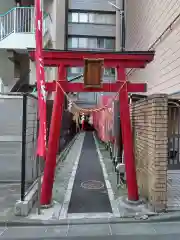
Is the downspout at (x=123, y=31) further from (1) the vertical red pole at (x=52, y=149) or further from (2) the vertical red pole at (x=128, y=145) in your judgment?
(1) the vertical red pole at (x=52, y=149)

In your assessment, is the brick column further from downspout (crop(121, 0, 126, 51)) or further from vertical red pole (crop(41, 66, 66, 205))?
downspout (crop(121, 0, 126, 51))

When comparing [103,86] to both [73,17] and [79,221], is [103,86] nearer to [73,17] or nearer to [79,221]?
[79,221]

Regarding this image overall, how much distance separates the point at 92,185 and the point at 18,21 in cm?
902

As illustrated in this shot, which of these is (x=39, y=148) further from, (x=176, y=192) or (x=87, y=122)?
(x=87, y=122)

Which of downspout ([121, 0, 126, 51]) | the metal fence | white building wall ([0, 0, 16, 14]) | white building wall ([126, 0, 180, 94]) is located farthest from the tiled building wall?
downspout ([121, 0, 126, 51])

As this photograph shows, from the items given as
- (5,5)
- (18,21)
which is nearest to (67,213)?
(18,21)

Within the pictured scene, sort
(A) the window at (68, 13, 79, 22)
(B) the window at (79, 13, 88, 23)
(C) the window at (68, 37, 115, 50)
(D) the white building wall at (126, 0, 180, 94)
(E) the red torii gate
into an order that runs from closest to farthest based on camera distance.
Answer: (E) the red torii gate, (D) the white building wall at (126, 0, 180, 94), (A) the window at (68, 13, 79, 22), (B) the window at (79, 13, 88, 23), (C) the window at (68, 37, 115, 50)

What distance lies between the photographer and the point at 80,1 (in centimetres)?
3114

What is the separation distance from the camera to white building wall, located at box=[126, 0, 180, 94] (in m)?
8.21

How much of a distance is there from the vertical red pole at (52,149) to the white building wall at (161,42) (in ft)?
12.8

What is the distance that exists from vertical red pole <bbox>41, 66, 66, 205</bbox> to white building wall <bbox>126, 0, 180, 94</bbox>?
390 centimetres

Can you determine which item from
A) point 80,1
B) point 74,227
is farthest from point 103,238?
point 80,1

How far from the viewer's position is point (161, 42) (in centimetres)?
970

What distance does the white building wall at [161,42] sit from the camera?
8.21 metres
